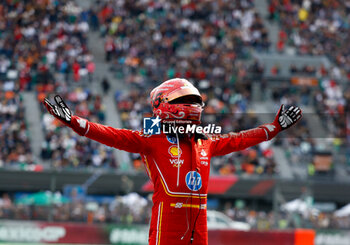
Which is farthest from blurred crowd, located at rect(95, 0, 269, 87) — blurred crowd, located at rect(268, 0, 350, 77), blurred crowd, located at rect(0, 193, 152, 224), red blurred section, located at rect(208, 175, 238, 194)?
blurred crowd, located at rect(0, 193, 152, 224)

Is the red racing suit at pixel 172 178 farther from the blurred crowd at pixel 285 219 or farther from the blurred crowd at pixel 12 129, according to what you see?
the blurred crowd at pixel 12 129

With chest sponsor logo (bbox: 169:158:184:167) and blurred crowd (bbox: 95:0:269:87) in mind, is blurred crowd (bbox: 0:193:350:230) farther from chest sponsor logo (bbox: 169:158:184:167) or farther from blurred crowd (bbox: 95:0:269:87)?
chest sponsor logo (bbox: 169:158:184:167)

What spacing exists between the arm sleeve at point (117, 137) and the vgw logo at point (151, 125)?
0.05 meters

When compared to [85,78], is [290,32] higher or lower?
higher

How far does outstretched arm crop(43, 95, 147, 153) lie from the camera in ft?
13.8

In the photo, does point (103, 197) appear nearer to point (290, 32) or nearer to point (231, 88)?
point (231, 88)

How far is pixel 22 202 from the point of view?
1592 cm

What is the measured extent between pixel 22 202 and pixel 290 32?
59.6 ft

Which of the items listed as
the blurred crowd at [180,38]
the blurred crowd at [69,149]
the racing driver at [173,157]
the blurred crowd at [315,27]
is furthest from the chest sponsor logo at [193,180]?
the blurred crowd at [315,27]

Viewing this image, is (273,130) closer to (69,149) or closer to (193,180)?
(193,180)

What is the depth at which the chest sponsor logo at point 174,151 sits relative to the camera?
4.48 m

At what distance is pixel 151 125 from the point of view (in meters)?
4.54

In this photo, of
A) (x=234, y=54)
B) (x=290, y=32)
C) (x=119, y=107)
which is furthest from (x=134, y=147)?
(x=290, y=32)

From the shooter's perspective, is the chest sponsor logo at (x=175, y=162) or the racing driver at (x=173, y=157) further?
the chest sponsor logo at (x=175, y=162)
